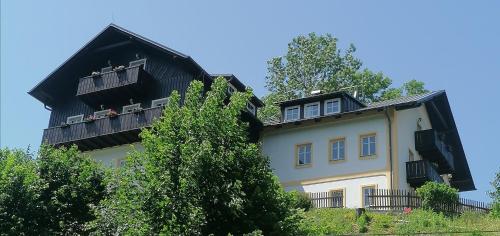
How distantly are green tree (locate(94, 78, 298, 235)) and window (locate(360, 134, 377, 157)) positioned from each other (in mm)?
18797

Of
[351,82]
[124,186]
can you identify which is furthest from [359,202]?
[351,82]

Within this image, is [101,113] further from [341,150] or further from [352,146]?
[352,146]

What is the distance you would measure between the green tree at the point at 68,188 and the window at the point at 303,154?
51.5 ft

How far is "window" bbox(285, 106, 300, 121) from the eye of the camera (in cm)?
4425

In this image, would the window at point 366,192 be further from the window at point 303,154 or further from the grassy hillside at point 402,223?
the grassy hillside at point 402,223

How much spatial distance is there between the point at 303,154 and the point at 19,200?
64.4 ft

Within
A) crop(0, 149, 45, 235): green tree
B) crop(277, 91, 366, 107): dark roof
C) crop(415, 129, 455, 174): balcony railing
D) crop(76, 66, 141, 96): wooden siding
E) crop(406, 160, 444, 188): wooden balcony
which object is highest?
Result: crop(76, 66, 141, 96): wooden siding

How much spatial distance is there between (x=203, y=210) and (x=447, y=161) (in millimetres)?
27618

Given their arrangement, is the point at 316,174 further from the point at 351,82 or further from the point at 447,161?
the point at 351,82

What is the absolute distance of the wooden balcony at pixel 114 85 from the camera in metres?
44.1

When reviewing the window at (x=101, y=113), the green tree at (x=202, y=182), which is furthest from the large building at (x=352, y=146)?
the green tree at (x=202, y=182)

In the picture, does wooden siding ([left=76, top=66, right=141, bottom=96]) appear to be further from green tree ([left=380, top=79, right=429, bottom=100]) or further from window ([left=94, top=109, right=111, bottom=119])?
green tree ([left=380, top=79, right=429, bottom=100])

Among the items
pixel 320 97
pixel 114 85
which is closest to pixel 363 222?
pixel 320 97

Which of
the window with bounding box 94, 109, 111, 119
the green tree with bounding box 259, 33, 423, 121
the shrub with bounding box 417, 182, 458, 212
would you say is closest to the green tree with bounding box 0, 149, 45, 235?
the shrub with bounding box 417, 182, 458, 212
